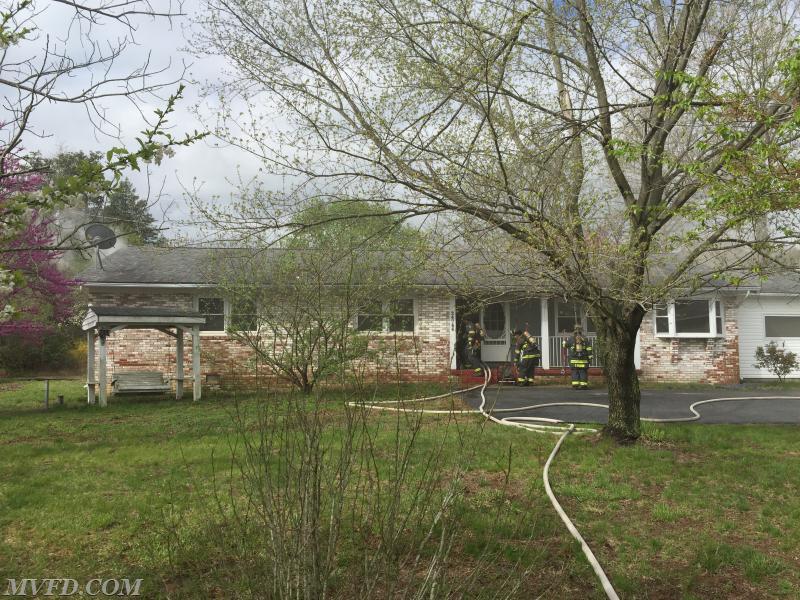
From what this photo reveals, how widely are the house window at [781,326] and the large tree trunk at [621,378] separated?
15230mm

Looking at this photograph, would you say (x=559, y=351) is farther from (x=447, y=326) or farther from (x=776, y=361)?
(x=776, y=361)

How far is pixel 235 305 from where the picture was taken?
1432 centimetres

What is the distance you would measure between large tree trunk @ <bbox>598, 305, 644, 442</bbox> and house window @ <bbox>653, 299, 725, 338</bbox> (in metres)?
11.6

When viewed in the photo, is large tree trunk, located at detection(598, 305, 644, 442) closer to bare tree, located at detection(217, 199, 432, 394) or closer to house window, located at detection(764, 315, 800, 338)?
bare tree, located at detection(217, 199, 432, 394)

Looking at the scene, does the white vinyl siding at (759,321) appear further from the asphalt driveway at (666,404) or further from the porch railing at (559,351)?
Result: the porch railing at (559,351)

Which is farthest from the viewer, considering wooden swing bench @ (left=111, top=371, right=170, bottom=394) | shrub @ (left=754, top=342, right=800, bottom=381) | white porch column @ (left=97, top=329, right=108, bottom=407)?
shrub @ (left=754, top=342, right=800, bottom=381)

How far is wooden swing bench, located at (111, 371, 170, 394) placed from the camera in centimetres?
1417

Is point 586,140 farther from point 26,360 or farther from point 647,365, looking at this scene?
point 26,360

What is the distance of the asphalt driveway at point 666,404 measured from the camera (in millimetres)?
11500

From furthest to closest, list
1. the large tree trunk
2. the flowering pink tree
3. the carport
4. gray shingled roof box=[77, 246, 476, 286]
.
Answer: gray shingled roof box=[77, 246, 476, 286] < the carport < the large tree trunk < the flowering pink tree

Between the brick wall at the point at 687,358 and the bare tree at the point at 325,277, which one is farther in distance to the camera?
the brick wall at the point at 687,358

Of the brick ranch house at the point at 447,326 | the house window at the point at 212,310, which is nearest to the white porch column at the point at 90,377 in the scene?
the brick ranch house at the point at 447,326

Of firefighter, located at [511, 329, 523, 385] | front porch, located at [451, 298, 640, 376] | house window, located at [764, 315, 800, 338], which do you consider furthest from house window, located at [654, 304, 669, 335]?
firefighter, located at [511, 329, 523, 385]

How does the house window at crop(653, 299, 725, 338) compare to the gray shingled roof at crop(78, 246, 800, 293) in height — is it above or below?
below
